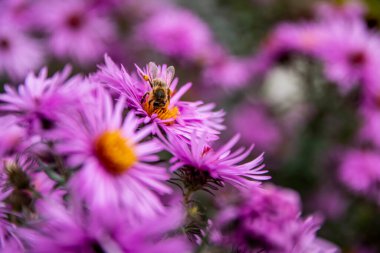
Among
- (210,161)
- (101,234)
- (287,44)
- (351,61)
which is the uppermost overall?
(287,44)

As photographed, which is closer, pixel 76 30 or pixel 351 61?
pixel 351 61

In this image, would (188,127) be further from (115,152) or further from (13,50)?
(13,50)

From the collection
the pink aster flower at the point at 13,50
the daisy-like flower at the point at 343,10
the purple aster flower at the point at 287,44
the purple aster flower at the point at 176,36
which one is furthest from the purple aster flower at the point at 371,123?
the pink aster flower at the point at 13,50

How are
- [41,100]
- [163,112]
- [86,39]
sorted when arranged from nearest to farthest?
[41,100] → [163,112] → [86,39]

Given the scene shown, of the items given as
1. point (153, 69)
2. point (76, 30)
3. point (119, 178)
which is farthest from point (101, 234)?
point (76, 30)

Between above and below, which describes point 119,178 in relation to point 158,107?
below

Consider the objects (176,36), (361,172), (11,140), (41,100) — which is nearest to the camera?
(41,100)

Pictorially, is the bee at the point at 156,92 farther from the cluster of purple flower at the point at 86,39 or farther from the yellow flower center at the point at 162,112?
the cluster of purple flower at the point at 86,39
